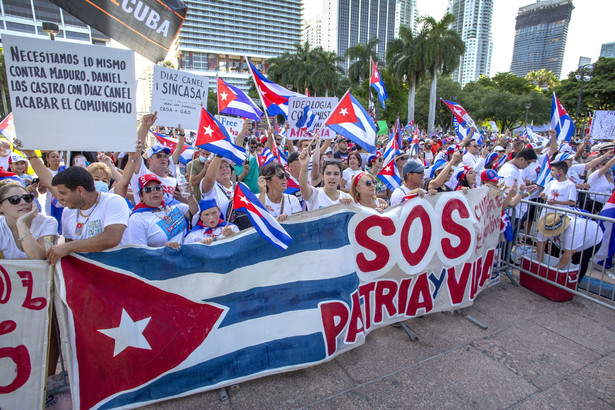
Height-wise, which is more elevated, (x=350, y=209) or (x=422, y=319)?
(x=350, y=209)

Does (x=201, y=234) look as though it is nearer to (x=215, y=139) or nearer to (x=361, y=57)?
(x=215, y=139)

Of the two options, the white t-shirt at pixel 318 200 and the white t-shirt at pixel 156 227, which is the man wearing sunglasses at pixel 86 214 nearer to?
the white t-shirt at pixel 156 227

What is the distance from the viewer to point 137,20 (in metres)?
3.93

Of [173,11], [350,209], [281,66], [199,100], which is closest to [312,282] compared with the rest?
[350,209]

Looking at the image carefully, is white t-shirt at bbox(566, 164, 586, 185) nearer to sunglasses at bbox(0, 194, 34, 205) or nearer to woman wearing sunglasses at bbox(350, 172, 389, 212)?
woman wearing sunglasses at bbox(350, 172, 389, 212)

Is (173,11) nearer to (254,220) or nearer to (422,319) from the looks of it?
(254,220)

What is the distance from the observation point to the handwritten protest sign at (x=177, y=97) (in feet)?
14.5

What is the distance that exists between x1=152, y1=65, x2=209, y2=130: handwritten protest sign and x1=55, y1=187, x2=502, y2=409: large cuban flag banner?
2.28 metres

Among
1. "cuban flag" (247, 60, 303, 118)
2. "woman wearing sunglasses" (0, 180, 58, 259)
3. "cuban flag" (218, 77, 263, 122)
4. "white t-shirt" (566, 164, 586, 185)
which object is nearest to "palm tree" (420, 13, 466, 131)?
"white t-shirt" (566, 164, 586, 185)

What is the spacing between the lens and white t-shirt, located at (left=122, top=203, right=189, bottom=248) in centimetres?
331

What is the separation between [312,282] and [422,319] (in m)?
1.66

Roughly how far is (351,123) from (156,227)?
2533mm

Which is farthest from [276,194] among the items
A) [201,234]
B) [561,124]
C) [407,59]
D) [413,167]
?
[407,59]

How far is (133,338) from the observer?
270cm
